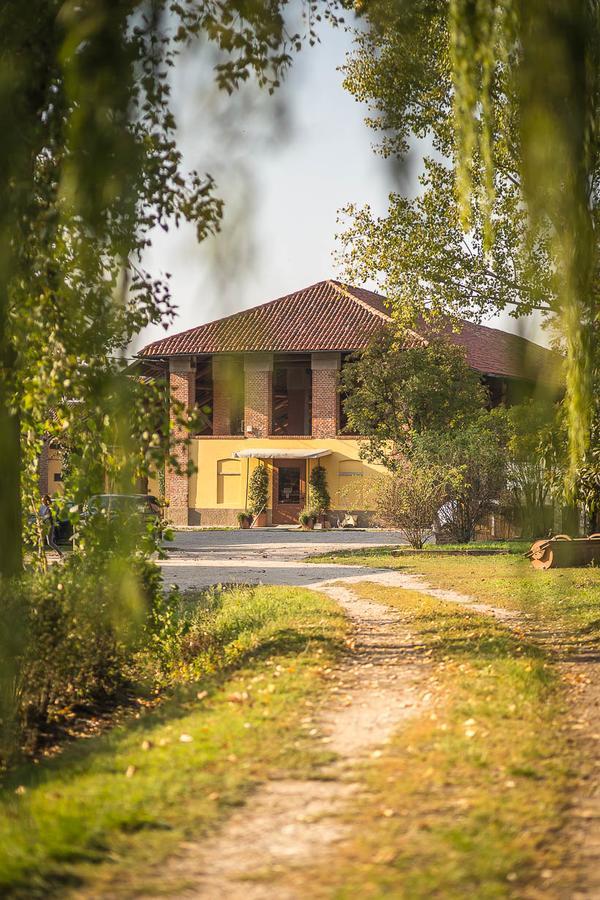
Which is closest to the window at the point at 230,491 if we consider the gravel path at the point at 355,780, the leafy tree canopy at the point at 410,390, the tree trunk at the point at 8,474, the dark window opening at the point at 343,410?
the dark window opening at the point at 343,410

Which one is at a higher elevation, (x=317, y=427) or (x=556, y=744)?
(x=317, y=427)

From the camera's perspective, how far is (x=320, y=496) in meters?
41.9

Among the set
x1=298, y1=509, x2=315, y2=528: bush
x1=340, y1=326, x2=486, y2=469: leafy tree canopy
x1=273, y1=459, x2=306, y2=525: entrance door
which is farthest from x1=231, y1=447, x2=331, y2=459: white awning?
x1=340, y1=326, x2=486, y2=469: leafy tree canopy

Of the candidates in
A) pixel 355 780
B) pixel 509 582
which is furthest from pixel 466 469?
pixel 355 780

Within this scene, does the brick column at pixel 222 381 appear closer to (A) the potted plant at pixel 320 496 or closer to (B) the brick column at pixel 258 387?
(B) the brick column at pixel 258 387

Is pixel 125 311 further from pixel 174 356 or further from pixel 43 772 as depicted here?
pixel 43 772

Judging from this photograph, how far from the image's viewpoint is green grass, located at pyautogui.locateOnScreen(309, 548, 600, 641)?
248 cm

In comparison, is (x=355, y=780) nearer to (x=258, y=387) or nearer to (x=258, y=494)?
(x=258, y=387)

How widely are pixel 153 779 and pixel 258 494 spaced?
38.0 m

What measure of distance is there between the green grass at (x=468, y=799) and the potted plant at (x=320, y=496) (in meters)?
33.4

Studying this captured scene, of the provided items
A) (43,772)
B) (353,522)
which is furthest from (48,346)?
(353,522)

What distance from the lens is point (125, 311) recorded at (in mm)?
2891

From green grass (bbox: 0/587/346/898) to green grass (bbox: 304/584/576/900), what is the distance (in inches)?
24.2

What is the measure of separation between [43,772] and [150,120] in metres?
3.96
